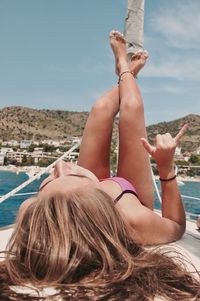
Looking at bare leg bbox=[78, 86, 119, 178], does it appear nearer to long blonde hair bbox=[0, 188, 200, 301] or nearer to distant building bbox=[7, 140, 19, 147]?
long blonde hair bbox=[0, 188, 200, 301]

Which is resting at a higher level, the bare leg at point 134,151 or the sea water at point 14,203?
the bare leg at point 134,151

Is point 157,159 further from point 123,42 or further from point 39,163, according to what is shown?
point 39,163

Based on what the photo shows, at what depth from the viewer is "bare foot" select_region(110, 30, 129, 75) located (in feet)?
6.42

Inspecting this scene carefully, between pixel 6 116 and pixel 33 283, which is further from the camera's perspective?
pixel 6 116

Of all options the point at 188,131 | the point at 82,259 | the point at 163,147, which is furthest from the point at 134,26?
the point at 188,131

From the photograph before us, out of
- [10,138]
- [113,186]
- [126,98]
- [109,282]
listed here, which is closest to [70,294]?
[109,282]

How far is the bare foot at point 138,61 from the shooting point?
205 centimetres

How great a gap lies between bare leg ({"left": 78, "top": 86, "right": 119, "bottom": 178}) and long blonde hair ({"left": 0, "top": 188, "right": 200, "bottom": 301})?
82cm

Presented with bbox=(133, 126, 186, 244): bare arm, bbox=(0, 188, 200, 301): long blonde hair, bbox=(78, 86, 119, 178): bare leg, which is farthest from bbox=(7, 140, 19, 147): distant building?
bbox=(0, 188, 200, 301): long blonde hair

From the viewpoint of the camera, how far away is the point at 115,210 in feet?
2.86

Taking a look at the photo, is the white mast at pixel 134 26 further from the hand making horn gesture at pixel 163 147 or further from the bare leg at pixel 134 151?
the hand making horn gesture at pixel 163 147

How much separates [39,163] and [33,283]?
Answer: 41484 millimetres

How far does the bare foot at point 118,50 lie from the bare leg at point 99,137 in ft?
0.85

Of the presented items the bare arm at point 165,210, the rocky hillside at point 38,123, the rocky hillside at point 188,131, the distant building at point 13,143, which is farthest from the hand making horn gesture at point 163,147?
the rocky hillside at point 38,123
